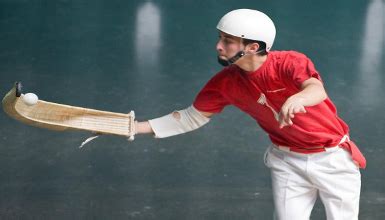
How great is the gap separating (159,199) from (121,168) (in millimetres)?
534

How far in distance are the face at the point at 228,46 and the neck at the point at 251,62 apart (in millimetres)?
58

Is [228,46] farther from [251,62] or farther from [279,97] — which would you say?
[279,97]

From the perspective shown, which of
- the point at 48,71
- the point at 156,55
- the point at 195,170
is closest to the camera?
the point at 195,170

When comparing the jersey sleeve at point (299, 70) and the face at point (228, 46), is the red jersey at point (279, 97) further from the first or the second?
the face at point (228, 46)

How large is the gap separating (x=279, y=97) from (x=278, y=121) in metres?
0.17

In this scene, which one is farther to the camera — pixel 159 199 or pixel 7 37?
pixel 7 37

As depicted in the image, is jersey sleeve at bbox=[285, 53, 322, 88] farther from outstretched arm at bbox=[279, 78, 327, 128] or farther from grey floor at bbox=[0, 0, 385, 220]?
grey floor at bbox=[0, 0, 385, 220]

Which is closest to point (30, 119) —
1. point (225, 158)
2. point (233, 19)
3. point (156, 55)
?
point (233, 19)

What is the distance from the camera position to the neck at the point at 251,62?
4410 millimetres

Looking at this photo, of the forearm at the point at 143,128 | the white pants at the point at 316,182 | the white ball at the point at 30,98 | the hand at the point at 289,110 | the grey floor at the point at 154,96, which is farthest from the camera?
the grey floor at the point at 154,96

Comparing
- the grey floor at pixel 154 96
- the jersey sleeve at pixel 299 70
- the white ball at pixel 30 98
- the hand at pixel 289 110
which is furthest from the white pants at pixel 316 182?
the white ball at pixel 30 98

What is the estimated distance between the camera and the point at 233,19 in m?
4.31

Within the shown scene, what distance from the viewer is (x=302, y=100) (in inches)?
153

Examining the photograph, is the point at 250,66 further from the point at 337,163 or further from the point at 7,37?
the point at 7,37
